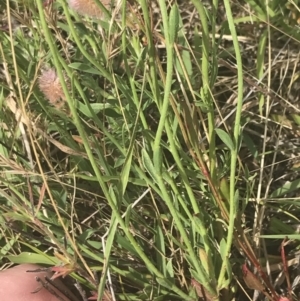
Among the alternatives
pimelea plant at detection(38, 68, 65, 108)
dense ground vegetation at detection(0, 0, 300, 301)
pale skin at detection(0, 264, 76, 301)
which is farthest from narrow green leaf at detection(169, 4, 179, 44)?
pale skin at detection(0, 264, 76, 301)

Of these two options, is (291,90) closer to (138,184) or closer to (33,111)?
(138,184)

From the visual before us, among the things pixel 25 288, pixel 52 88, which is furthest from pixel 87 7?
pixel 25 288

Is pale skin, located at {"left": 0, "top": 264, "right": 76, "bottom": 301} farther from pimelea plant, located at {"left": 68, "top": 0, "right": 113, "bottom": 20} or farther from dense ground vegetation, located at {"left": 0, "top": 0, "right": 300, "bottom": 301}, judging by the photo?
pimelea plant, located at {"left": 68, "top": 0, "right": 113, "bottom": 20}

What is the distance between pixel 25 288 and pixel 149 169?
1.28ft

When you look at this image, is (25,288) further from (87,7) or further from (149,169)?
(87,7)

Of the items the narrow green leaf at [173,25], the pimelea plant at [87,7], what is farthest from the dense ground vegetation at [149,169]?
the narrow green leaf at [173,25]

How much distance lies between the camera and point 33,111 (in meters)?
1.04

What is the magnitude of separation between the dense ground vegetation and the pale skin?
0.09 feet

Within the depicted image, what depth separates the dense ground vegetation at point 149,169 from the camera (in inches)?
32.4

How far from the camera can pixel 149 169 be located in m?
0.75

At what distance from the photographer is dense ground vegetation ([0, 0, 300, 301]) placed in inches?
32.4

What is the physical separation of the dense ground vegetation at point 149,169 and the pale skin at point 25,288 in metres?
0.03

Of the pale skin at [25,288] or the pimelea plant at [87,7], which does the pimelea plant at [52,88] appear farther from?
the pale skin at [25,288]

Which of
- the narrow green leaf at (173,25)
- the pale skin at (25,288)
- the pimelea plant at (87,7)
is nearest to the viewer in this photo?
the narrow green leaf at (173,25)
